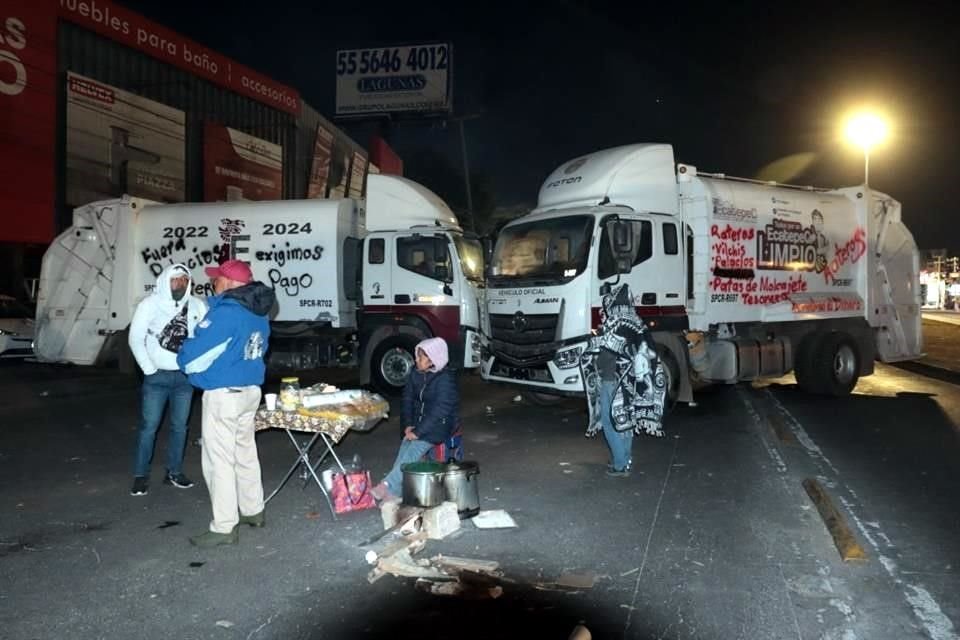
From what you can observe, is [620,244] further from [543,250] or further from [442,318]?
[442,318]

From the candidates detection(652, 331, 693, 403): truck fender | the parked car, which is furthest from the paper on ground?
the parked car

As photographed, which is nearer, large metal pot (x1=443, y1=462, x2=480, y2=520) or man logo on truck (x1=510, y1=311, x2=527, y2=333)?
large metal pot (x1=443, y1=462, x2=480, y2=520)

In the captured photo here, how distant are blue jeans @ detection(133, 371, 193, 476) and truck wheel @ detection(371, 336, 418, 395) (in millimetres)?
5978

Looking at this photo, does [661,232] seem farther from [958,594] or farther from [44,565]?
[44,565]

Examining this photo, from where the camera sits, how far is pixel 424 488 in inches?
221

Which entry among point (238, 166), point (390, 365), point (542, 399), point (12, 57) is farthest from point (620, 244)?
point (238, 166)

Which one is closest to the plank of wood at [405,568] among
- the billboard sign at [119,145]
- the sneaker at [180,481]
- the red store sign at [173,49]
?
the sneaker at [180,481]

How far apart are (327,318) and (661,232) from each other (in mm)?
5803

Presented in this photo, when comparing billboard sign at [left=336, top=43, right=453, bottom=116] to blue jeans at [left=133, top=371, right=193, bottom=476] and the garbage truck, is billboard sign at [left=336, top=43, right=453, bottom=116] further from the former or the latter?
blue jeans at [left=133, top=371, right=193, bottom=476]

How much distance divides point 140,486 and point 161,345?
1.22 meters

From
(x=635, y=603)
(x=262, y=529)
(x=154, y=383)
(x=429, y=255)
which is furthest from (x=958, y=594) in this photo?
(x=429, y=255)

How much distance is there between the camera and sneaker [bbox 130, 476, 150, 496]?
6.54 m

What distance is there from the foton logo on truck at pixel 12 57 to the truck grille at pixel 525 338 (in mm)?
14917

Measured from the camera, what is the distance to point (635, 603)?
169 inches
